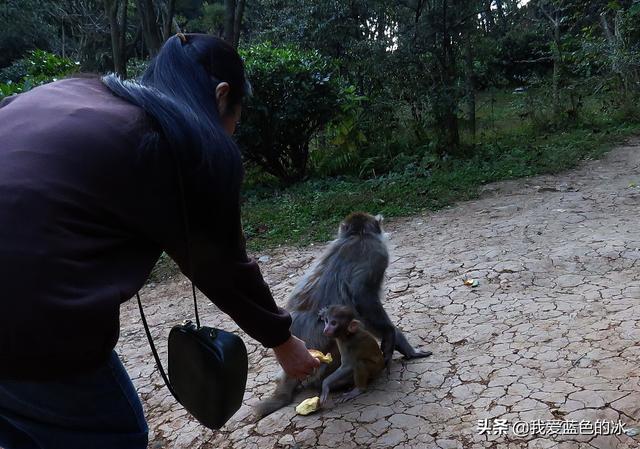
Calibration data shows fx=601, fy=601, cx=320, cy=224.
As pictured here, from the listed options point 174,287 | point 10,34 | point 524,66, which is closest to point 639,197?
point 174,287

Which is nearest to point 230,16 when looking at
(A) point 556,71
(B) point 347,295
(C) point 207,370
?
(B) point 347,295

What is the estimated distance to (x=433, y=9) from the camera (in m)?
9.38

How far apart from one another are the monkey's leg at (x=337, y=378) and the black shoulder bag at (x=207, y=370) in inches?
60.9

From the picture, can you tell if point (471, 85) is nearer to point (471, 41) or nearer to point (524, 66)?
point (471, 41)

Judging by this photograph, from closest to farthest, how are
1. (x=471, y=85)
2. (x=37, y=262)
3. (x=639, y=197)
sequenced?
(x=37, y=262) → (x=639, y=197) → (x=471, y=85)

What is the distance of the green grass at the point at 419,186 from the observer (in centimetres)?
750

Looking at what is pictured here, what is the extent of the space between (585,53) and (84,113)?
1159cm

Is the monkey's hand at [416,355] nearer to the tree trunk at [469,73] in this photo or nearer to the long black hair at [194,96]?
the long black hair at [194,96]

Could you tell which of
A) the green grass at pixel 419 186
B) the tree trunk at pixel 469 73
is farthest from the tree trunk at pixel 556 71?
the tree trunk at pixel 469 73

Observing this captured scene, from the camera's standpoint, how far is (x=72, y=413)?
5.63 feet

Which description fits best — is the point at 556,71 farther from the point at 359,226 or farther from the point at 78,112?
the point at 78,112

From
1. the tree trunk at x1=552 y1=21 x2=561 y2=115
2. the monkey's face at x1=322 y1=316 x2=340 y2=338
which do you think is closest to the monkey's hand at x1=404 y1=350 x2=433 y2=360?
the monkey's face at x1=322 y1=316 x2=340 y2=338

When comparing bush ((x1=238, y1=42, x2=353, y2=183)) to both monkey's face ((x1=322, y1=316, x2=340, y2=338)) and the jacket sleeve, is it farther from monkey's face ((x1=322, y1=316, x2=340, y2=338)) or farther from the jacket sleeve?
the jacket sleeve

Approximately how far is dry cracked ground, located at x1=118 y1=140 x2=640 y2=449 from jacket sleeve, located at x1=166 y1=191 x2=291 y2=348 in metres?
1.33
